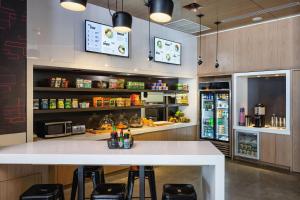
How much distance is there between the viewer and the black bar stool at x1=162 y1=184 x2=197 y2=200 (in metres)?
2.10

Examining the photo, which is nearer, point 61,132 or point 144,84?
point 61,132

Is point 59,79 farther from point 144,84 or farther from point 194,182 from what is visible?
point 194,182

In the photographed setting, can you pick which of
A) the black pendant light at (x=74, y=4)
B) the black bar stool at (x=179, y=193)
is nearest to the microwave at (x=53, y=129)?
the black pendant light at (x=74, y=4)

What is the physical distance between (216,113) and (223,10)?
2.43 metres

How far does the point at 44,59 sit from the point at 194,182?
3.00 meters

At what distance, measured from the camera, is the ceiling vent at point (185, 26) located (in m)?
4.80

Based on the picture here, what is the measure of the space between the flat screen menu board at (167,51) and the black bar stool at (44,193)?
3.25 m

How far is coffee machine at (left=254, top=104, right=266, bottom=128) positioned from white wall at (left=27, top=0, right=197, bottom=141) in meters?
2.30

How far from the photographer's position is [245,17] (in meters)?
4.54

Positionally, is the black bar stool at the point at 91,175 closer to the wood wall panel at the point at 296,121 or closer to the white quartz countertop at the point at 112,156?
the white quartz countertop at the point at 112,156

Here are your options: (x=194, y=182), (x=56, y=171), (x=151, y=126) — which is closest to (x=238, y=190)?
(x=194, y=182)

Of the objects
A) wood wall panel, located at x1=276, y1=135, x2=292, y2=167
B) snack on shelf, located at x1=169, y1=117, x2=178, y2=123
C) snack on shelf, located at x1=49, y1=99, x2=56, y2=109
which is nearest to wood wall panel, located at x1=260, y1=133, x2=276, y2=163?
wood wall panel, located at x1=276, y1=135, x2=292, y2=167

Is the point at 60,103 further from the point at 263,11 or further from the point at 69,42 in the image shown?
the point at 263,11

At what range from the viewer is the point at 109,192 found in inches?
85.6
